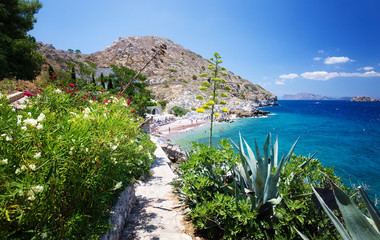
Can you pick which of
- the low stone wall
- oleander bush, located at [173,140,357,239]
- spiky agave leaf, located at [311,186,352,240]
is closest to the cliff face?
the low stone wall

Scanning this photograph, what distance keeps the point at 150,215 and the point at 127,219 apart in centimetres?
41

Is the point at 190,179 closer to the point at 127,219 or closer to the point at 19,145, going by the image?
the point at 127,219

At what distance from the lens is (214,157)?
256 centimetres

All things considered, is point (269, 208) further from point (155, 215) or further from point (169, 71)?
point (169, 71)

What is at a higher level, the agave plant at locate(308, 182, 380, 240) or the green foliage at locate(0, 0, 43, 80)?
Result: the green foliage at locate(0, 0, 43, 80)

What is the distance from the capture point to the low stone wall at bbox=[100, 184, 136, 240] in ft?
6.93

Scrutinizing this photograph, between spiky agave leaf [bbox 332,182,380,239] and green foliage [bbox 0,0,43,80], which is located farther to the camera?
green foliage [bbox 0,0,43,80]

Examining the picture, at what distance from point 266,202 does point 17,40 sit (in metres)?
20.5

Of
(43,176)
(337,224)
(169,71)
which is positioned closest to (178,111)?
(169,71)

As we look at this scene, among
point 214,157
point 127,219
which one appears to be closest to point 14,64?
point 127,219

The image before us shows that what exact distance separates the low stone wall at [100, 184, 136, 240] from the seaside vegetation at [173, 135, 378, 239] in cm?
108

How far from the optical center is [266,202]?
A: 92.0 inches

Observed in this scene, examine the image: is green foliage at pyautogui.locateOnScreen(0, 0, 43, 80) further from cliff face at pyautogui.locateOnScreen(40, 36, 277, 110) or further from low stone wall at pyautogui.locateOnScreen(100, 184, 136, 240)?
cliff face at pyautogui.locateOnScreen(40, 36, 277, 110)

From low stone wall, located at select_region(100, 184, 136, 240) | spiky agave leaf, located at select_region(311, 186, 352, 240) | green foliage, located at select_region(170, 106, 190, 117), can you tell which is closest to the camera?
spiky agave leaf, located at select_region(311, 186, 352, 240)
